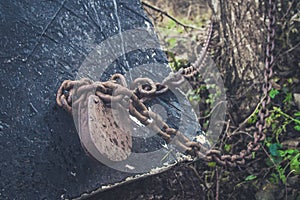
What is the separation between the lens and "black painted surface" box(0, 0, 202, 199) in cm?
131

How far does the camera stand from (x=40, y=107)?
136 centimetres

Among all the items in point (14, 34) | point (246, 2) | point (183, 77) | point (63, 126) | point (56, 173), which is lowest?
point (56, 173)

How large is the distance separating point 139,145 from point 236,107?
4.36ft

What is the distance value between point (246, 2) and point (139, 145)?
1.45m

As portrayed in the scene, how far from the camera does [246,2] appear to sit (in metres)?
2.58

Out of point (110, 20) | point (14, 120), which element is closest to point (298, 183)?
point (110, 20)

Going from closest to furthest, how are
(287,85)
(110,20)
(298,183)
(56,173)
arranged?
(56,173) → (110,20) → (298,183) → (287,85)

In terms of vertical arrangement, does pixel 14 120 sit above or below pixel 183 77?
below

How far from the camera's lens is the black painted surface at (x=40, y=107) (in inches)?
51.8

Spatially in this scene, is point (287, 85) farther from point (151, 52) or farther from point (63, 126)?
point (63, 126)

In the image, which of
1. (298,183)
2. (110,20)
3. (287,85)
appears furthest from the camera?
(287,85)

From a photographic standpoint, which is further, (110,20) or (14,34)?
(110,20)

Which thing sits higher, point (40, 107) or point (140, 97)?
Answer: point (140, 97)

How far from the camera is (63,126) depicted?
135 cm
